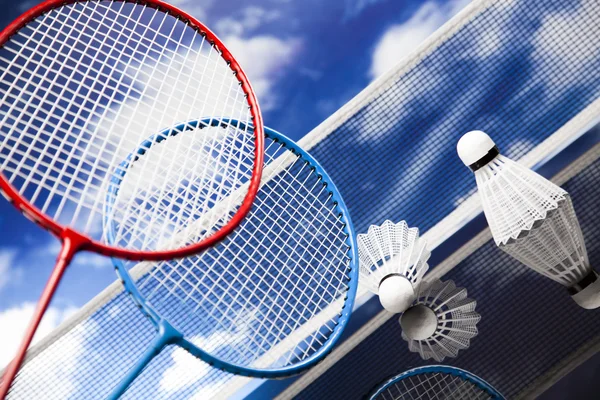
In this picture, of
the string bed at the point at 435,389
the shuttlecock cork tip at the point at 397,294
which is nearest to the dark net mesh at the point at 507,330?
the string bed at the point at 435,389

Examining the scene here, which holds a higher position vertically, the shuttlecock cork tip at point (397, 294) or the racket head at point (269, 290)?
the racket head at point (269, 290)

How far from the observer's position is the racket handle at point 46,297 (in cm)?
120

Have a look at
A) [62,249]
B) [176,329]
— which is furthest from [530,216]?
[62,249]

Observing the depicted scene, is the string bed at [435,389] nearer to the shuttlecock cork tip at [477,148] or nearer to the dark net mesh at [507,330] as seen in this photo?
the dark net mesh at [507,330]

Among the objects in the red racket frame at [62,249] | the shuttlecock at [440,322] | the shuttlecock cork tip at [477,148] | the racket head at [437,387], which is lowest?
the racket head at [437,387]

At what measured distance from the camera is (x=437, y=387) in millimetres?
2422

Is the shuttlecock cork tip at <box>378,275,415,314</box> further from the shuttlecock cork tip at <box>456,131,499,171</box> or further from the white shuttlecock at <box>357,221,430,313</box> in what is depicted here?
the shuttlecock cork tip at <box>456,131,499,171</box>

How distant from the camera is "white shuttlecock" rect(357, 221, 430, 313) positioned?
6.51ft

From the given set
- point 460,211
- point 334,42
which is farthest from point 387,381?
point 334,42

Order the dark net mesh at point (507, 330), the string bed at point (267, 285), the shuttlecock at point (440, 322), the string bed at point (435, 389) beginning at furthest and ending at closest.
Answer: the dark net mesh at point (507, 330) < the string bed at point (435, 389) < the shuttlecock at point (440, 322) < the string bed at point (267, 285)

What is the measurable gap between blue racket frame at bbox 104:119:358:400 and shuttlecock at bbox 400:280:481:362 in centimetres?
31

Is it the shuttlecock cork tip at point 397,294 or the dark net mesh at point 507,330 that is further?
the dark net mesh at point 507,330

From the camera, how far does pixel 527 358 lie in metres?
2.51

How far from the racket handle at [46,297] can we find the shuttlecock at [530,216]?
1.22 metres
